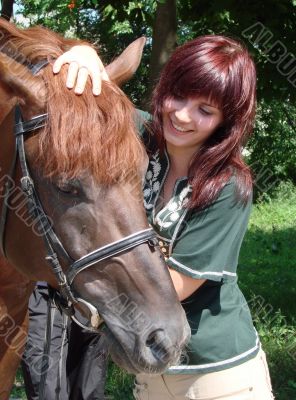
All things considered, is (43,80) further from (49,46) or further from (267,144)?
(267,144)

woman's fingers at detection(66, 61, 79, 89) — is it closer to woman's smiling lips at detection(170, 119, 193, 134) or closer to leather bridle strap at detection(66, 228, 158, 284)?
woman's smiling lips at detection(170, 119, 193, 134)

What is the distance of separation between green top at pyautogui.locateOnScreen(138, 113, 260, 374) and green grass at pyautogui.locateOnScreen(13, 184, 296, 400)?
8.31 ft

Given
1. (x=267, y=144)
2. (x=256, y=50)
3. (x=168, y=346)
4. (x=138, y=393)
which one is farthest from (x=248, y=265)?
(x=267, y=144)

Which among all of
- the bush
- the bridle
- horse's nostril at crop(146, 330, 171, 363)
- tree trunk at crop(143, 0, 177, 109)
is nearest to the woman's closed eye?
the bridle

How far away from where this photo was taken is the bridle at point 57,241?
6.03 ft

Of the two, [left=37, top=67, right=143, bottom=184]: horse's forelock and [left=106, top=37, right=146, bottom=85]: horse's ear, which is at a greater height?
[left=106, top=37, right=146, bottom=85]: horse's ear

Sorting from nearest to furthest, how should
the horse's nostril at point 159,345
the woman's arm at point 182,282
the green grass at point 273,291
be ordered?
1. the horse's nostril at point 159,345
2. the woman's arm at point 182,282
3. the green grass at point 273,291

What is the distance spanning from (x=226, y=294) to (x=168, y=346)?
433 millimetres

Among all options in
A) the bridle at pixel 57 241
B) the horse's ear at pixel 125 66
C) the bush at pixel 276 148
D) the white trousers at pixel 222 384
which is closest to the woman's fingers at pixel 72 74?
the bridle at pixel 57 241

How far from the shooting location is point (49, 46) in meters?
2.12

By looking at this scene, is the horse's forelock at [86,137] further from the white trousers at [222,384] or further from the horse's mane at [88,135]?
the white trousers at [222,384]

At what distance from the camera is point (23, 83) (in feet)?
6.43

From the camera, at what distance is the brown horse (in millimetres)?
1824

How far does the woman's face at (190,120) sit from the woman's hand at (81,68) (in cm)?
27
